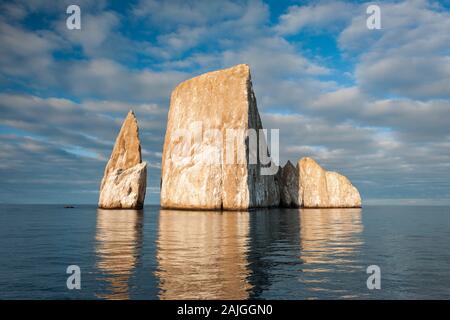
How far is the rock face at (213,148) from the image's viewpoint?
227 feet

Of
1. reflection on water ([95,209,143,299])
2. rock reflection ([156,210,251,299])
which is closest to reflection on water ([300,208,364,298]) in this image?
rock reflection ([156,210,251,299])

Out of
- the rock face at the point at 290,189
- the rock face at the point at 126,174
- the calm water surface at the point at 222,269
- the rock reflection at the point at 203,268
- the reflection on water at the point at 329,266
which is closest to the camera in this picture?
the rock reflection at the point at 203,268

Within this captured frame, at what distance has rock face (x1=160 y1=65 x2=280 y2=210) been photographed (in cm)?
6925

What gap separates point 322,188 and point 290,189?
906 cm

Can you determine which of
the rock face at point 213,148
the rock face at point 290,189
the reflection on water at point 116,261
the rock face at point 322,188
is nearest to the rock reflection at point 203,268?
the reflection on water at point 116,261

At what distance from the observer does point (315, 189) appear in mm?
103125

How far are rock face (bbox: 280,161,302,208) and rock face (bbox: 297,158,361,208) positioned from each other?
1.43 metres

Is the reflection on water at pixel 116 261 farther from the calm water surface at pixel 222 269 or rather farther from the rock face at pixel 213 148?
the rock face at pixel 213 148

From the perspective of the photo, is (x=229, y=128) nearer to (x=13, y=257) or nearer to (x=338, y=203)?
(x=338, y=203)

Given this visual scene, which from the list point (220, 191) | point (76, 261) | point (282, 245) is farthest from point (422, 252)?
point (220, 191)

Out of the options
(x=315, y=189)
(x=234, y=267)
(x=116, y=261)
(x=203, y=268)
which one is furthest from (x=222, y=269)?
(x=315, y=189)

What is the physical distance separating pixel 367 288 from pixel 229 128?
6111 centimetres

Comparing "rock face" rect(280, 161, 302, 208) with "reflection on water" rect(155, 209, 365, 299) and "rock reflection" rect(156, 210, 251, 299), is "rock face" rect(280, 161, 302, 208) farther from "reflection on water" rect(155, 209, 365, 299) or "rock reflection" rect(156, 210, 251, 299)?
"rock reflection" rect(156, 210, 251, 299)

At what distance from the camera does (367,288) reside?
11.5 meters
